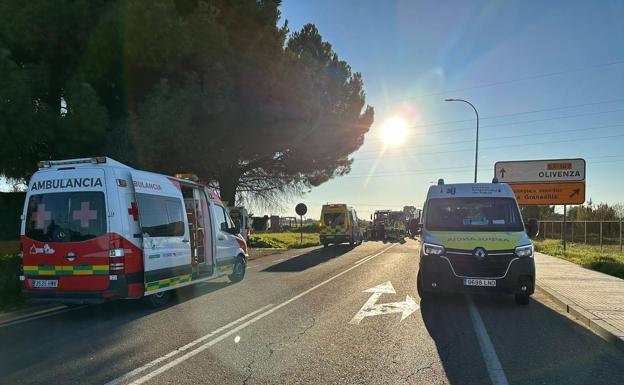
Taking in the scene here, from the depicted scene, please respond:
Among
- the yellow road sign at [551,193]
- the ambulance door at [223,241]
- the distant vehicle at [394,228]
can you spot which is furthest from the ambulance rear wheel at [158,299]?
the distant vehicle at [394,228]

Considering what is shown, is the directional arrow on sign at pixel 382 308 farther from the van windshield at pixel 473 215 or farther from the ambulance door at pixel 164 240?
the ambulance door at pixel 164 240

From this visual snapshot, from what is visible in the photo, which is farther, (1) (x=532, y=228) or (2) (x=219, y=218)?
(2) (x=219, y=218)

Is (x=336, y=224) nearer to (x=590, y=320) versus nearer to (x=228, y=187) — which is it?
(x=228, y=187)

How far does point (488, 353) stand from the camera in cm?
623

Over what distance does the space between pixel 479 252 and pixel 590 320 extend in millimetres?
2070

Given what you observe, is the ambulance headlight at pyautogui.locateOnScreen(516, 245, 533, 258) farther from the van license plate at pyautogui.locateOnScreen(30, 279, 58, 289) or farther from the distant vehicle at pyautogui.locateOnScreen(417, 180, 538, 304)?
the van license plate at pyautogui.locateOnScreen(30, 279, 58, 289)

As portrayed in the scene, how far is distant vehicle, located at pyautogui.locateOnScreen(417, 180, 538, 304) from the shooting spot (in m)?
9.11

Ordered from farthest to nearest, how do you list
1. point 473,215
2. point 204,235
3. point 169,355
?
point 204,235 → point 473,215 → point 169,355

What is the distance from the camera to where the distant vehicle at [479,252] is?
911cm

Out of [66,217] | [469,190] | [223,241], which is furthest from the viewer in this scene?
[223,241]

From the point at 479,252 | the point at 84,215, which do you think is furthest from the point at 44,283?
the point at 479,252

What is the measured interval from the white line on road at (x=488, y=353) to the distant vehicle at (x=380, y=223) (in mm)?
37029

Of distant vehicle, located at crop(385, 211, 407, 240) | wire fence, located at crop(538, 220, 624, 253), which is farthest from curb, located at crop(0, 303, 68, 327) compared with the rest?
distant vehicle, located at crop(385, 211, 407, 240)

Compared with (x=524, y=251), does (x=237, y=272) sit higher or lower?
lower
